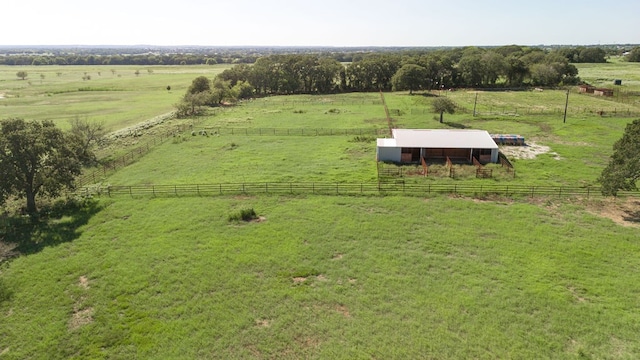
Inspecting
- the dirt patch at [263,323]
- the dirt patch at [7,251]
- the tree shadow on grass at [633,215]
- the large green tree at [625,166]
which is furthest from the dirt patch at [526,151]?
the dirt patch at [7,251]

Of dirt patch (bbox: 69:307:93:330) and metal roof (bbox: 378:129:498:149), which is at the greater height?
metal roof (bbox: 378:129:498:149)

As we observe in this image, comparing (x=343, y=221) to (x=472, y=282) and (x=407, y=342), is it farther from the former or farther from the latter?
(x=407, y=342)

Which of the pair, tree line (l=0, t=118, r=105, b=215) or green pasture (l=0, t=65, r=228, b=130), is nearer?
tree line (l=0, t=118, r=105, b=215)

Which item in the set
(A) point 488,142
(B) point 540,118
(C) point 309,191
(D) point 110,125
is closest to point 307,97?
(D) point 110,125

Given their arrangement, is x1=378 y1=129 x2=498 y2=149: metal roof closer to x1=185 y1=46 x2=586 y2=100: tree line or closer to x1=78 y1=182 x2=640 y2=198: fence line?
x1=78 y1=182 x2=640 y2=198: fence line

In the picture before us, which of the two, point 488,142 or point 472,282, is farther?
point 488,142

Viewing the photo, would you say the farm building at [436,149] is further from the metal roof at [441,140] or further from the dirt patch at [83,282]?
the dirt patch at [83,282]

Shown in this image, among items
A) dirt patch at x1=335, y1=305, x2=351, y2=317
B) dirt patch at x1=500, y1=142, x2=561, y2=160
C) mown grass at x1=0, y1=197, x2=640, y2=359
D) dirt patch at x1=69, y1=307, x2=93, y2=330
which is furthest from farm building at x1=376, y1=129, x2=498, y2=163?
dirt patch at x1=69, y1=307, x2=93, y2=330
